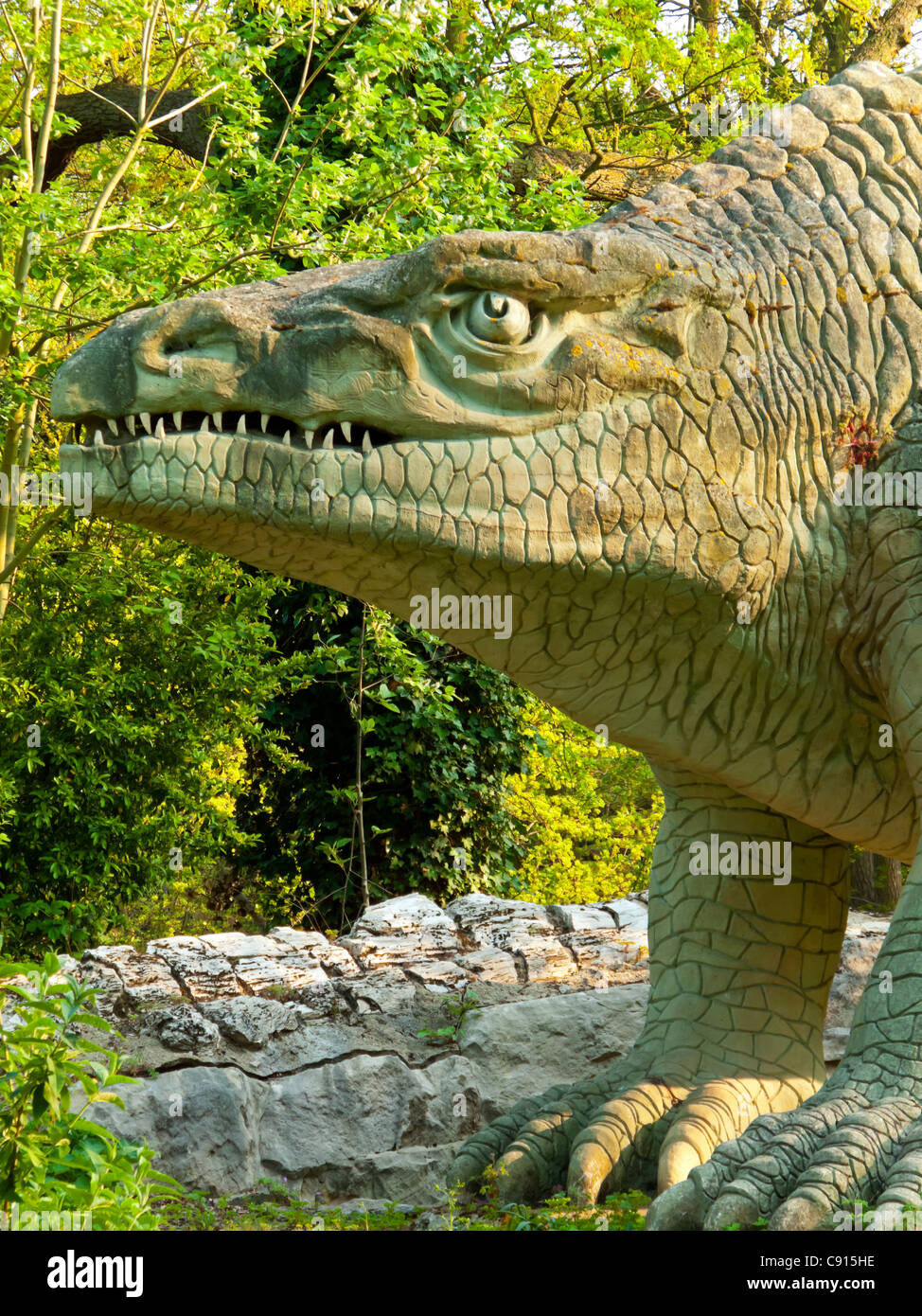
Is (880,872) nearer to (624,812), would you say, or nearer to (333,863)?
(624,812)

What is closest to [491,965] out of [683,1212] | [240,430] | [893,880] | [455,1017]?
[455,1017]

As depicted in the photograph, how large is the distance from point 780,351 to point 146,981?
12.1 ft

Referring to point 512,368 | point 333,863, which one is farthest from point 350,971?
point 333,863

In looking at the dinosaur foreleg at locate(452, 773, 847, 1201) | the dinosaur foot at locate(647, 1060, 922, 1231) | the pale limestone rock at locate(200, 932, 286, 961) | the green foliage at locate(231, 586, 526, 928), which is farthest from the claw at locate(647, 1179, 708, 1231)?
the green foliage at locate(231, 586, 526, 928)

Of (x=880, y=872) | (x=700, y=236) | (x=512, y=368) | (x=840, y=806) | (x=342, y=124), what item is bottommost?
(x=880, y=872)

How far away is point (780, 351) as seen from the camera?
3834 mm

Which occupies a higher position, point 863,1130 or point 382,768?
point 382,768

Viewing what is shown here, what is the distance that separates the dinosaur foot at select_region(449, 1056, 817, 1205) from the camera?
3.95 metres

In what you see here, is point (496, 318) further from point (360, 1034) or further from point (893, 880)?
point (893, 880)

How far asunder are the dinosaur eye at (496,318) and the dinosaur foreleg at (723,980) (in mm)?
1848

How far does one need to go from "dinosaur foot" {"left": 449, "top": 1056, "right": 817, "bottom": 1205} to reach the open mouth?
84.8 inches

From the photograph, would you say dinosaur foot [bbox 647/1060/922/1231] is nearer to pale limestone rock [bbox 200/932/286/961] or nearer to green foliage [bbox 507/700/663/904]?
pale limestone rock [bbox 200/932/286/961]

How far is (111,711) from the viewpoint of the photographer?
9.34m

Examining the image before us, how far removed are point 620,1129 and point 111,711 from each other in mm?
6069
